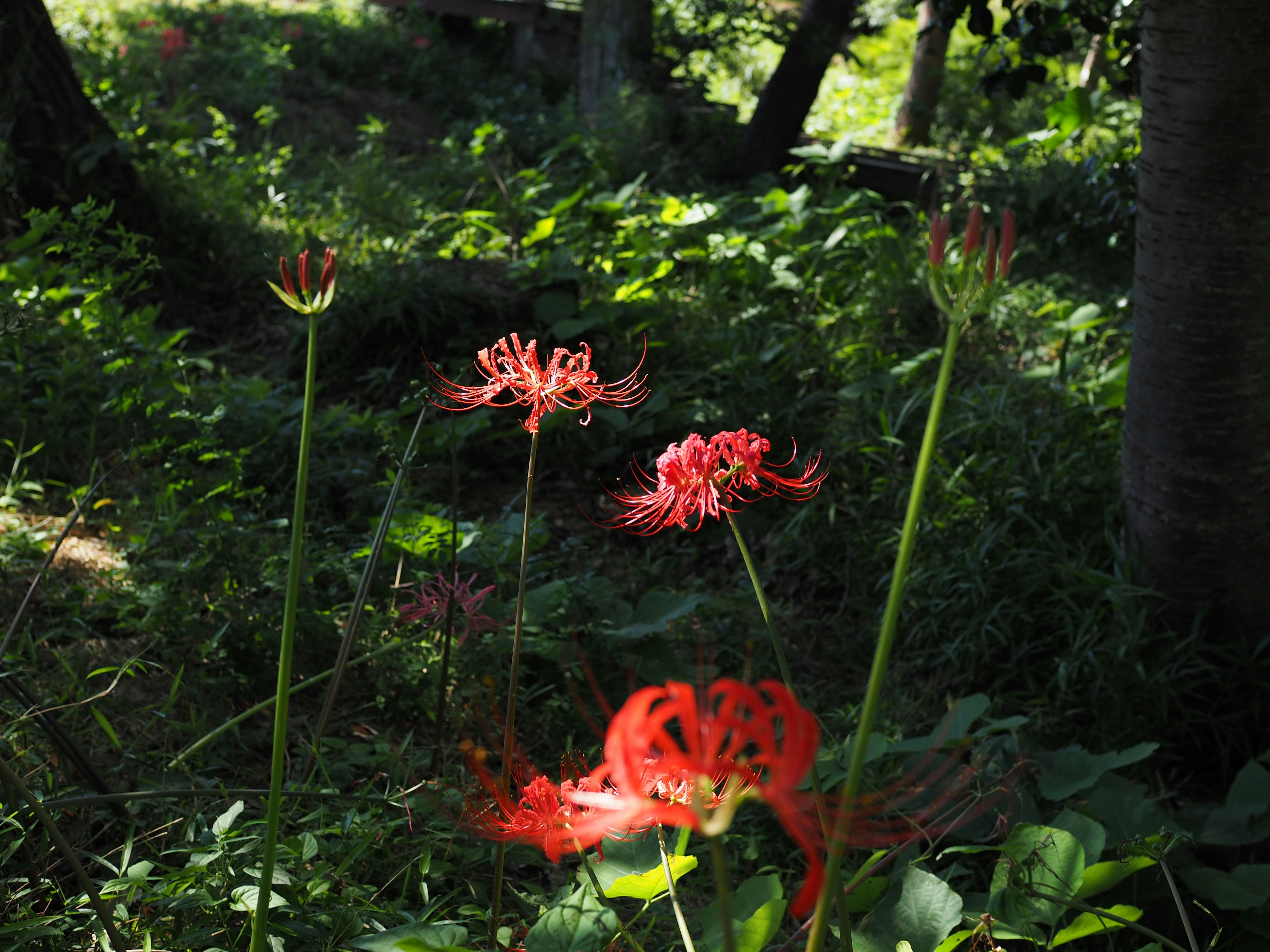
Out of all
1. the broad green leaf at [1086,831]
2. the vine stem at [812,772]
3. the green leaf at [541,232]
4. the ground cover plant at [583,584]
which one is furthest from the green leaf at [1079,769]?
the green leaf at [541,232]

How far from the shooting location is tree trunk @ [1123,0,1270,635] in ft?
7.39

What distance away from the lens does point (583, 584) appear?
7.99 ft

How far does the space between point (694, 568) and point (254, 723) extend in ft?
4.83

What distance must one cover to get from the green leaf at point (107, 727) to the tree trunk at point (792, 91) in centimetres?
543

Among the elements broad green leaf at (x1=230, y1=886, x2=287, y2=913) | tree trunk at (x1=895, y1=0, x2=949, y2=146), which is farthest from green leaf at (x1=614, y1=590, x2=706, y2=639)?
tree trunk at (x1=895, y1=0, x2=949, y2=146)

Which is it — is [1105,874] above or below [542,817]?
below

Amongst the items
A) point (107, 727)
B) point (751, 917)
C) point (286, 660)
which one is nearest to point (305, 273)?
point (286, 660)

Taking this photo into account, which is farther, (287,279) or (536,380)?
(536,380)

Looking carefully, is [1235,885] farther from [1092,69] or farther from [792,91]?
[1092,69]

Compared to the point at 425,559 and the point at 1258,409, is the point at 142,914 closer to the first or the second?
the point at 425,559

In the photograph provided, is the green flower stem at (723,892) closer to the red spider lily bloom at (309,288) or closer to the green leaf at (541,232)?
the red spider lily bloom at (309,288)

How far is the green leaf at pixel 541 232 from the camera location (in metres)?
4.21

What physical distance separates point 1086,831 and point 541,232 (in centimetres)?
330

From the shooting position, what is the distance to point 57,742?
57.7 inches
